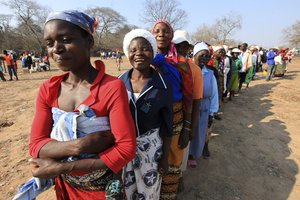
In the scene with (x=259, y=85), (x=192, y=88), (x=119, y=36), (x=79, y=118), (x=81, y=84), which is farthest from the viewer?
(x=119, y=36)

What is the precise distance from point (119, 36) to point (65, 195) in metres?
51.6

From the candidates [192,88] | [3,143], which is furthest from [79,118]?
→ [3,143]

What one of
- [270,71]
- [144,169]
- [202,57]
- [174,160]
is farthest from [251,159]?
[270,71]

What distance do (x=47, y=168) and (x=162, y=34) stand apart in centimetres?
156

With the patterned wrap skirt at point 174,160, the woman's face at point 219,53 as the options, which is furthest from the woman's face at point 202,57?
the woman's face at point 219,53

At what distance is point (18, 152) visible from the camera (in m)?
3.81

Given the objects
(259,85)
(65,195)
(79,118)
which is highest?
(79,118)

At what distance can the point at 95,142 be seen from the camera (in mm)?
1094

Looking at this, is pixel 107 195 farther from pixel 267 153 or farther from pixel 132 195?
pixel 267 153

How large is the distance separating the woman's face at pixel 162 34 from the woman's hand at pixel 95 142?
4.30ft

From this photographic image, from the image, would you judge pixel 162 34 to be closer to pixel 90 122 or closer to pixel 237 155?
pixel 90 122

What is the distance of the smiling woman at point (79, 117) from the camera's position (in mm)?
1078

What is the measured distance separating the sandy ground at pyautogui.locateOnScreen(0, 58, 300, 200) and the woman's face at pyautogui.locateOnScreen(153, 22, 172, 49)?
1951mm

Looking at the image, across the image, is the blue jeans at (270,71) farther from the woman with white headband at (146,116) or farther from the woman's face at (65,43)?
the woman's face at (65,43)
